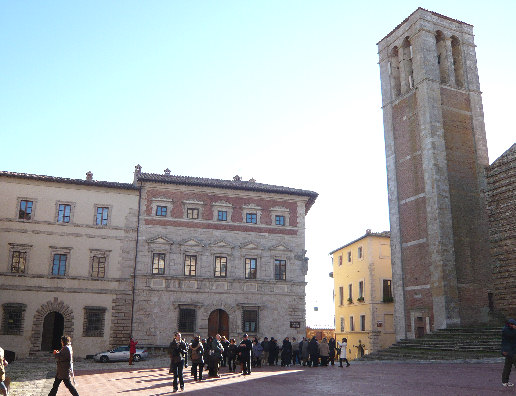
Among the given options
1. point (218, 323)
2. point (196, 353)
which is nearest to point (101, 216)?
point (218, 323)

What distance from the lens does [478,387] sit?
11805 mm

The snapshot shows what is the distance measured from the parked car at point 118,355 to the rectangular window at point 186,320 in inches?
113

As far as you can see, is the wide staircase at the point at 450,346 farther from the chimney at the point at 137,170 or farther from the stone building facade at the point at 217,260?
the chimney at the point at 137,170

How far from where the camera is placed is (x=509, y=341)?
472 inches

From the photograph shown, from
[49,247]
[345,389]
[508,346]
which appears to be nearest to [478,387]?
[508,346]

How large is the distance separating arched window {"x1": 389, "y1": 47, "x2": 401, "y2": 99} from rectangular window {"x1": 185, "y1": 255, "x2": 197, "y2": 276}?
57.5ft

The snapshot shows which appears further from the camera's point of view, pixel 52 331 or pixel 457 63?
pixel 457 63

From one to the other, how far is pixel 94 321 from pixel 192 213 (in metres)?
8.94

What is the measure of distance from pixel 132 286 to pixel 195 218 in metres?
5.84

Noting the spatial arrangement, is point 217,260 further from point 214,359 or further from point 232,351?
point 214,359

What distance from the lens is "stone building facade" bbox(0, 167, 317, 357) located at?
95.7ft

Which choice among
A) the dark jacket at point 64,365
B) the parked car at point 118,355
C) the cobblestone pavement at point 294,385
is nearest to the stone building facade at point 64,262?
the parked car at point 118,355

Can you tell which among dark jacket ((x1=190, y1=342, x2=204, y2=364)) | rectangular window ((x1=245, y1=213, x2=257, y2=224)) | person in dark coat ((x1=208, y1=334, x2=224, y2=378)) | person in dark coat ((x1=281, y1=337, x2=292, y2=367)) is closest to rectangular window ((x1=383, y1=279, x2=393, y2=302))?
rectangular window ((x1=245, y1=213, x2=257, y2=224))

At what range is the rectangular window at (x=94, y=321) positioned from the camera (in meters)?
29.4
